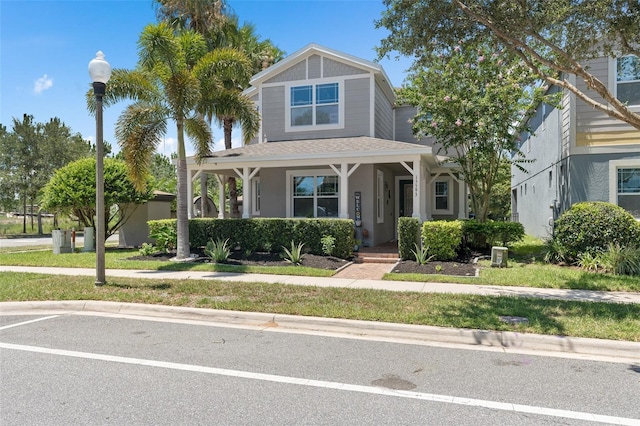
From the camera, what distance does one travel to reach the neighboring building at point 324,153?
14312 mm

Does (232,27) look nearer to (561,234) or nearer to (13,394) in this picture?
(561,234)

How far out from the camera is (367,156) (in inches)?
516

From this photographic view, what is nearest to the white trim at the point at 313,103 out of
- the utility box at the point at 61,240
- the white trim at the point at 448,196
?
the white trim at the point at 448,196

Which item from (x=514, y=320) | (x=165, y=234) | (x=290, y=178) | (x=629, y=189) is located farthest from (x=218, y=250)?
(x=629, y=189)

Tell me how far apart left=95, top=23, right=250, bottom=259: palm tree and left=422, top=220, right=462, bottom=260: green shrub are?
274 inches

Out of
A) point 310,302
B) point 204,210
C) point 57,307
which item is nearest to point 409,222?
point 310,302

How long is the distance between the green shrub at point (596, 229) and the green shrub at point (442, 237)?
107 inches

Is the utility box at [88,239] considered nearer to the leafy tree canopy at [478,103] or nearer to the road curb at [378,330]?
the road curb at [378,330]

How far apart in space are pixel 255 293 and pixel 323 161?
6.34 m

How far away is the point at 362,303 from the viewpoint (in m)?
7.45

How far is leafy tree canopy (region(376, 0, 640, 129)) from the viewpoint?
26.3 ft

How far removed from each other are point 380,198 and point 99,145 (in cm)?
993

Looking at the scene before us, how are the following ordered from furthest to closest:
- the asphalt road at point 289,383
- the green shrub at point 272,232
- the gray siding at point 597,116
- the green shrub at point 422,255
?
the green shrub at point 272,232, the gray siding at point 597,116, the green shrub at point 422,255, the asphalt road at point 289,383

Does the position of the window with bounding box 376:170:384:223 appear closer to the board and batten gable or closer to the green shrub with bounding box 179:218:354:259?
the board and batten gable
